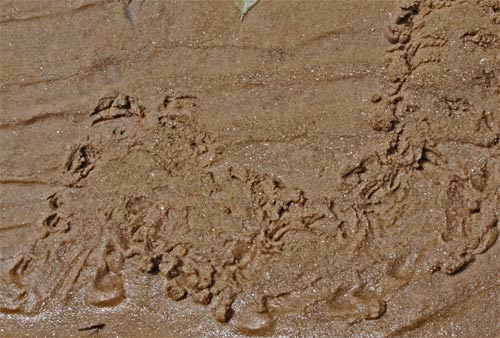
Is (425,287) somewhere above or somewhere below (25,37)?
below

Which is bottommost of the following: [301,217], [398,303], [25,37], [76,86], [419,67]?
[398,303]

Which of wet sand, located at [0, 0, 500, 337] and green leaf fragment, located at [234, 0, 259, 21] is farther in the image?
green leaf fragment, located at [234, 0, 259, 21]

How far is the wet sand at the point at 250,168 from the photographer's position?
7.32 feet

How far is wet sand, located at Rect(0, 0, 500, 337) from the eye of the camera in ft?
7.32

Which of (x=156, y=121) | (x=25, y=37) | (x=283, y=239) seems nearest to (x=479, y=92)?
(x=283, y=239)

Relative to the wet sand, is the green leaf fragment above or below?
above

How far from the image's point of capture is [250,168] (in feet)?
7.71

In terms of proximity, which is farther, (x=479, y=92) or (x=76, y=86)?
(x=76, y=86)

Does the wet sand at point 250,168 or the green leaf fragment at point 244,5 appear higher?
the green leaf fragment at point 244,5

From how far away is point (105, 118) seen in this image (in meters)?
2.44

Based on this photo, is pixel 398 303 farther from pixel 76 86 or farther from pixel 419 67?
pixel 76 86

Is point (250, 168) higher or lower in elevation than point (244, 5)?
lower

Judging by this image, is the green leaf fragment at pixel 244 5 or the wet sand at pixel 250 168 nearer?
the wet sand at pixel 250 168

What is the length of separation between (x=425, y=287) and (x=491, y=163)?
0.51 meters
